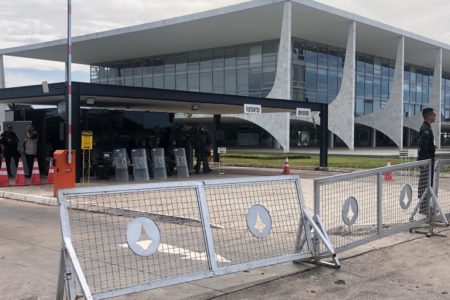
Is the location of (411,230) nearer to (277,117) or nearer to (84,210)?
(84,210)

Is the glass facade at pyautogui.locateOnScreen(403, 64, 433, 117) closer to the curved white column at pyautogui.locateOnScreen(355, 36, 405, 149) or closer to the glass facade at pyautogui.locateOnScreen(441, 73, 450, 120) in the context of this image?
the glass facade at pyautogui.locateOnScreen(441, 73, 450, 120)

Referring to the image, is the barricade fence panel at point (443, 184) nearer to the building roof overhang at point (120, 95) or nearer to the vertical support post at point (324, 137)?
the building roof overhang at point (120, 95)

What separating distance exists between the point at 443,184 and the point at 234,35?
1437 inches

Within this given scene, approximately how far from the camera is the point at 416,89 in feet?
207

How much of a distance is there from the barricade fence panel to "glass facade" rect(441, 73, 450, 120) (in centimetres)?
6450

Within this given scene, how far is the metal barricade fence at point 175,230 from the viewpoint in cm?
481

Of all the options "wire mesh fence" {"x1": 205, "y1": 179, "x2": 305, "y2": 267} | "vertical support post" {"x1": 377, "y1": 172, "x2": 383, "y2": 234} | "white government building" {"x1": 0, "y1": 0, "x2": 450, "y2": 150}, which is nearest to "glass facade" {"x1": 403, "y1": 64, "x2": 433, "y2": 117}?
"white government building" {"x1": 0, "y1": 0, "x2": 450, "y2": 150}

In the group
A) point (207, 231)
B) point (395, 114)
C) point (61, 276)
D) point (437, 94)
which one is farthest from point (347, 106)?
point (61, 276)

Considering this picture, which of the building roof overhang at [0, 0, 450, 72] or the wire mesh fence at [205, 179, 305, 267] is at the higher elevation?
the building roof overhang at [0, 0, 450, 72]

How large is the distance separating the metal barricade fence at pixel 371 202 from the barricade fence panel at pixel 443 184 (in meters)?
0.28

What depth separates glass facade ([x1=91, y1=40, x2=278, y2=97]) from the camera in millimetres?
45938

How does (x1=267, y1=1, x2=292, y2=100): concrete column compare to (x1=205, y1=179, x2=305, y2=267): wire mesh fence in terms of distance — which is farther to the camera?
(x1=267, y1=1, x2=292, y2=100): concrete column

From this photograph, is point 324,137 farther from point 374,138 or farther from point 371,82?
→ point 374,138

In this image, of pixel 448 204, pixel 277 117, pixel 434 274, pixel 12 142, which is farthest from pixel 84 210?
pixel 277 117
